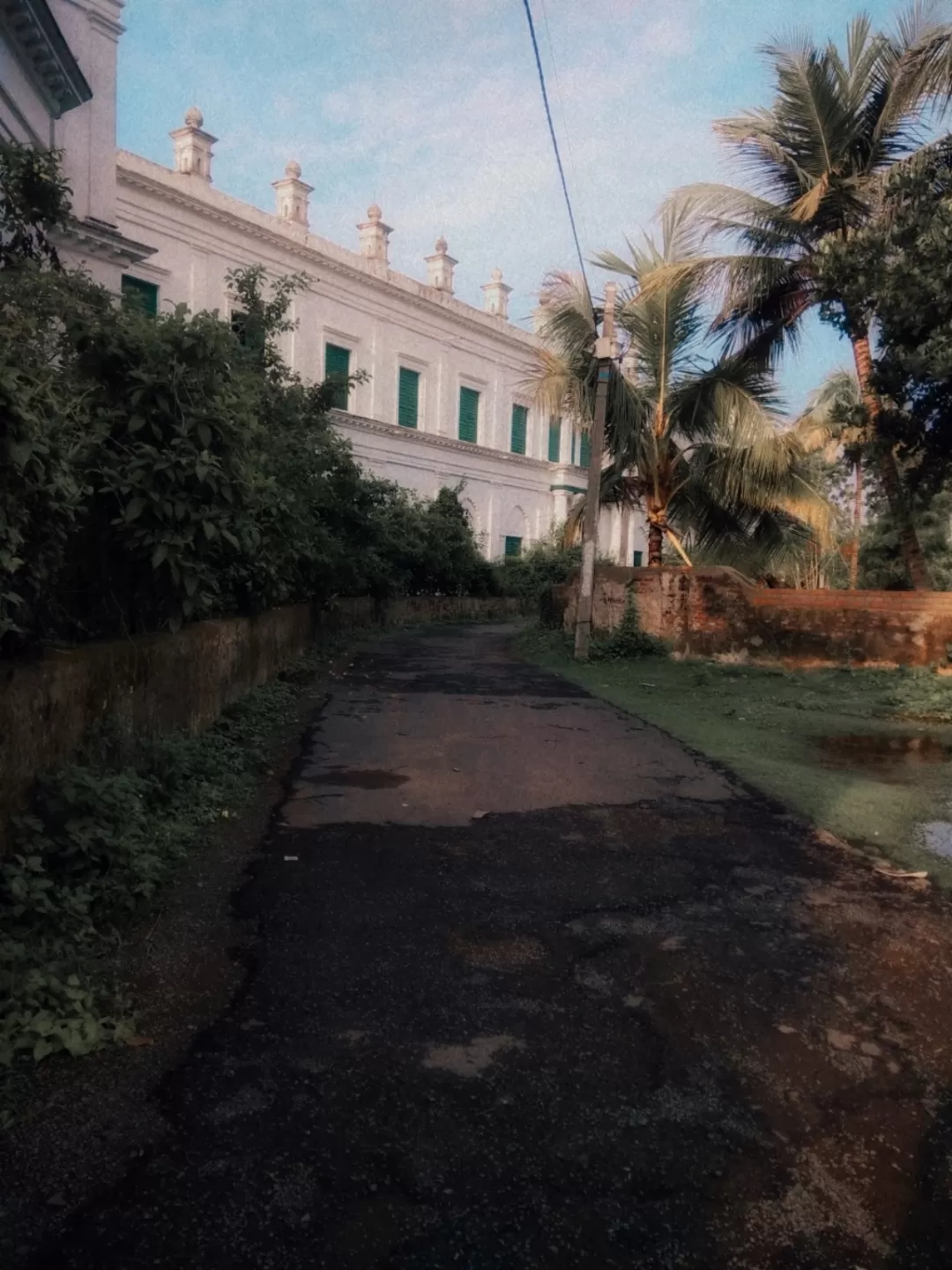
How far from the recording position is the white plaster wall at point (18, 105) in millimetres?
11898

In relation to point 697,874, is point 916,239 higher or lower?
higher

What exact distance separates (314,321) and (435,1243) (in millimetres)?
30377

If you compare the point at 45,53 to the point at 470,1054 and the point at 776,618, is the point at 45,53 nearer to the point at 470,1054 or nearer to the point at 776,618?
the point at 776,618

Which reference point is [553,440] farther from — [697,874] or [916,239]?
[697,874]

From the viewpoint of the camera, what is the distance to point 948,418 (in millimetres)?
11977

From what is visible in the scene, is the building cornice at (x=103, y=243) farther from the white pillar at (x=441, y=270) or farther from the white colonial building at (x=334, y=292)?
the white pillar at (x=441, y=270)

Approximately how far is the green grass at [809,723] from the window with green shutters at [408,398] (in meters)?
19.2

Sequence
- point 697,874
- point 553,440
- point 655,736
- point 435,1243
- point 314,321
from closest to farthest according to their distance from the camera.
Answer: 1. point 435,1243
2. point 697,874
3. point 655,736
4. point 314,321
5. point 553,440

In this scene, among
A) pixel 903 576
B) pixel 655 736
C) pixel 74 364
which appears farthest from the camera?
pixel 903 576

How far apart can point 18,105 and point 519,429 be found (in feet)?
92.8

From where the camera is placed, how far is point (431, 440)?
3469 centimetres

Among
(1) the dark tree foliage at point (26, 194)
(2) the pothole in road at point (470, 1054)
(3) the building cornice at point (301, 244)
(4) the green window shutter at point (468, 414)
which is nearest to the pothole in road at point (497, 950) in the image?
(2) the pothole in road at point (470, 1054)

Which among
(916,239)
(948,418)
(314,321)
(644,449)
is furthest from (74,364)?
(314,321)

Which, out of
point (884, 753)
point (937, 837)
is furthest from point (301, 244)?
point (937, 837)
